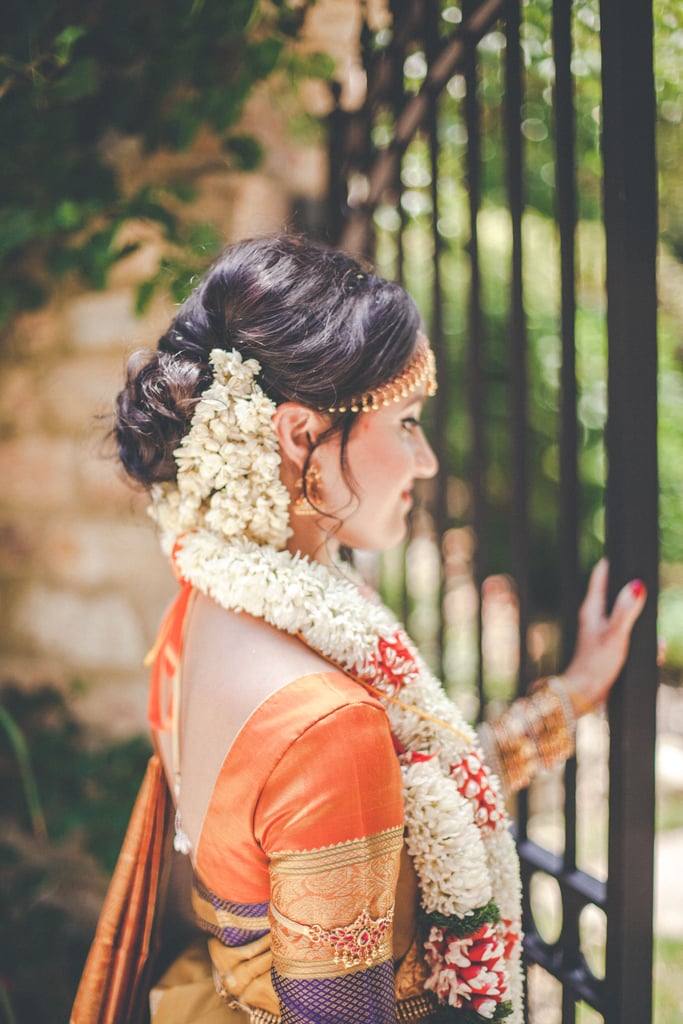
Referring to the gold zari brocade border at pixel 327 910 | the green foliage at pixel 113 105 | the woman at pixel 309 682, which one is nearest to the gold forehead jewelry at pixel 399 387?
the woman at pixel 309 682

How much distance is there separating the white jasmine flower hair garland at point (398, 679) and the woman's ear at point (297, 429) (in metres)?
0.02

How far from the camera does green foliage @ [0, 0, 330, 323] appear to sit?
5.50ft

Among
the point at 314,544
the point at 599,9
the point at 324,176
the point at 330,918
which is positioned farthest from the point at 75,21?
the point at 330,918

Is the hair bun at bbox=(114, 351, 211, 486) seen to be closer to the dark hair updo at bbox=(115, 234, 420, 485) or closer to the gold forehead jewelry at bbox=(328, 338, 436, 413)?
the dark hair updo at bbox=(115, 234, 420, 485)

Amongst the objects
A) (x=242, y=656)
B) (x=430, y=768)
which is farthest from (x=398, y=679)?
(x=242, y=656)

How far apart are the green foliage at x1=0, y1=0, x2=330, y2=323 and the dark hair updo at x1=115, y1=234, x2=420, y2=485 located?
2.16 ft

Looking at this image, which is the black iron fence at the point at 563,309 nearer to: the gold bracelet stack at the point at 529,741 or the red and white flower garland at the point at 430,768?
the gold bracelet stack at the point at 529,741

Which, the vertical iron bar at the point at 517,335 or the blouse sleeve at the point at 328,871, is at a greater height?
the vertical iron bar at the point at 517,335

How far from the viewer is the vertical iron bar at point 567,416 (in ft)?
3.87

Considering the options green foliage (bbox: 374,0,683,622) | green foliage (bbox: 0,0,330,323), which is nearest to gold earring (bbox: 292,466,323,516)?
green foliage (bbox: 0,0,330,323)

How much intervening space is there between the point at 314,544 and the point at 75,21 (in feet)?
5.08

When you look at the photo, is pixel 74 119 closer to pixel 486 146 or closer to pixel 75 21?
pixel 75 21

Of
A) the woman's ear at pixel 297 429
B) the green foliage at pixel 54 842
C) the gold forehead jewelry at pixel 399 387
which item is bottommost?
the green foliage at pixel 54 842

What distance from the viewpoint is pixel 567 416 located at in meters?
1.26
